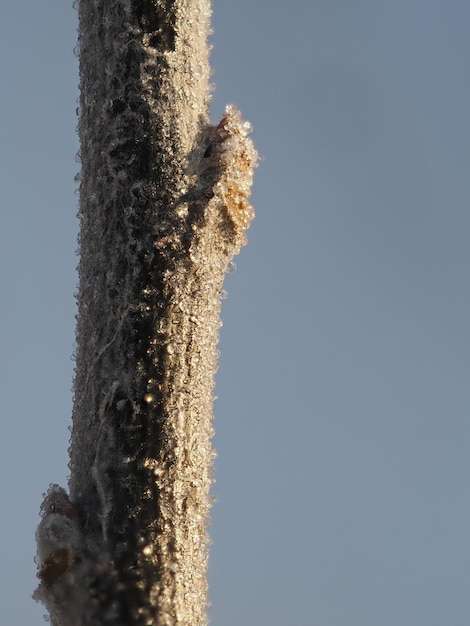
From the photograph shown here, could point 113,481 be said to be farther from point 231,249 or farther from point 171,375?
point 231,249

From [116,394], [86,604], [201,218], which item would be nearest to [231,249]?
[201,218]

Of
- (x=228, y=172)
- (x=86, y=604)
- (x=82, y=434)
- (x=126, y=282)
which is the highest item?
(x=228, y=172)

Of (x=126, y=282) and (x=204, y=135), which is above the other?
(x=204, y=135)

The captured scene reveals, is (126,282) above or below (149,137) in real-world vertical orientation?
below

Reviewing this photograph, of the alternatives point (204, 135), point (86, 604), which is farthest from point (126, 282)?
point (86, 604)

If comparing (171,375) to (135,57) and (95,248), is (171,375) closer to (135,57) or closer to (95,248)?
(95,248)

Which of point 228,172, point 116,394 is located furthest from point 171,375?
point 228,172
